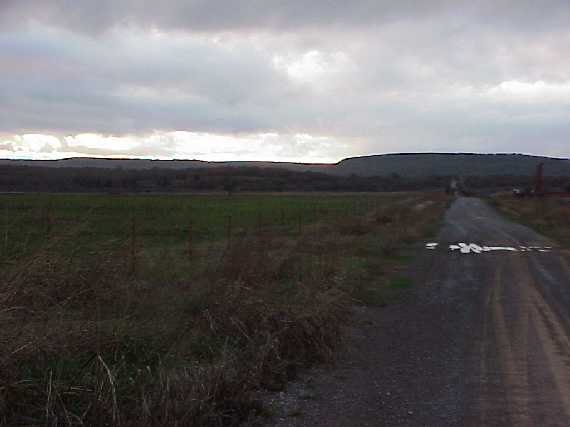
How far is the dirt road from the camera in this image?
20.5 feet

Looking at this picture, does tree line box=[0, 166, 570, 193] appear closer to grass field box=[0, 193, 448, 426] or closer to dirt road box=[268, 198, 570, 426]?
dirt road box=[268, 198, 570, 426]

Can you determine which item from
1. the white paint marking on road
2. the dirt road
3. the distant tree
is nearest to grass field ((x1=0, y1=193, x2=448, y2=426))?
the dirt road

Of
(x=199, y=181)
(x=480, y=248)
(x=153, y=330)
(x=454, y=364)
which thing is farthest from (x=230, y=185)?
(x=153, y=330)

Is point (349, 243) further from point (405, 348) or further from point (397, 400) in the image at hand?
point (397, 400)

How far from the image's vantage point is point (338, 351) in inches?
336

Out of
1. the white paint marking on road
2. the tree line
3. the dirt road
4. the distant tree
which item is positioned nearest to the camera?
the dirt road

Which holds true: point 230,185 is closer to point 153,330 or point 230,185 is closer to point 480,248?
point 480,248

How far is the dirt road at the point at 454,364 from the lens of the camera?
20.5 feet

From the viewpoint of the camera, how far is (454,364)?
26.5ft

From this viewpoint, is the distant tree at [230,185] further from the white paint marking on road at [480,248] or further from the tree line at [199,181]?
the white paint marking on road at [480,248]

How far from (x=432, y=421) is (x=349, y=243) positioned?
53.1 ft

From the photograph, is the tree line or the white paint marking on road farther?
the tree line

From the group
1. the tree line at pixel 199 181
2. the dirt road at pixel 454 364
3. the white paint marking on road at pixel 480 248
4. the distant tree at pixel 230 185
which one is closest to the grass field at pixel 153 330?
the dirt road at pixel 454 364

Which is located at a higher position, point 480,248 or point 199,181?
point 480,248
